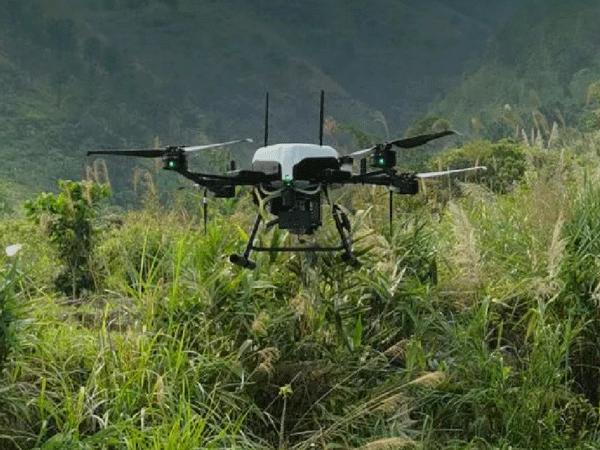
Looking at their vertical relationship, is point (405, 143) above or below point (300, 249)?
above

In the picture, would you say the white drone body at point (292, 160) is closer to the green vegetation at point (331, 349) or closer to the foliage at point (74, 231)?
the green vegetation at point (331, 349)

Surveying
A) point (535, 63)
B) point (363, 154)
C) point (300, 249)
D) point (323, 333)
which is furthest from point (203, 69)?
point (300, 249)

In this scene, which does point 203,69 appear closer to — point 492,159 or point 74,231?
point 492,159

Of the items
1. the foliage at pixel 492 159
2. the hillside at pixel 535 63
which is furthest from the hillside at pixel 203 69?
the foliage at pixel 492 159

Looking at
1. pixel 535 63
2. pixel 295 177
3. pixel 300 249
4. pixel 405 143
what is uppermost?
pixel 535 63

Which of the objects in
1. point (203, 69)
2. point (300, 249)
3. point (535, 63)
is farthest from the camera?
point (203, 69)

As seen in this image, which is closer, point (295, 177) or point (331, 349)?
point (295, 177)

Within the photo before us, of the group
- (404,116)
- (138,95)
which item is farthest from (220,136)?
(404,116)

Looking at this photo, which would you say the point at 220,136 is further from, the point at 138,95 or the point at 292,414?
the point at 292,414
